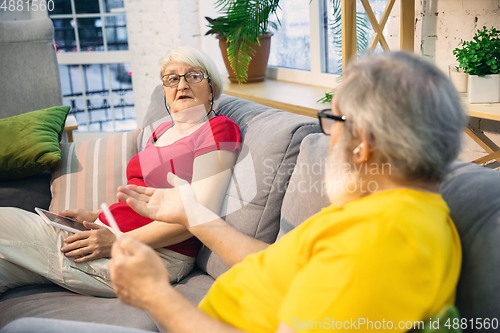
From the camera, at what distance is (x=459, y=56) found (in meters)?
1.59

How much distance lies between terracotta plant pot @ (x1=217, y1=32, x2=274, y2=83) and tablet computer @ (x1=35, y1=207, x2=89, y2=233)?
1.77 m

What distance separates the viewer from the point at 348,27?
1.76m

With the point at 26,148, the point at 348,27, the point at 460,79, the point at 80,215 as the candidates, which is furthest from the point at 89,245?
the point at 460,79

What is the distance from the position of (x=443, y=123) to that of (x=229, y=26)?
6.95ft

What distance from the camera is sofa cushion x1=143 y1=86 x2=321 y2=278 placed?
129 centimetres

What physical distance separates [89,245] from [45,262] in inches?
7.1

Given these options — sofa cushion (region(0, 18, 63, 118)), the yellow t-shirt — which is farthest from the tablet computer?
sofa cushion (region(0, 18, 63, 118))

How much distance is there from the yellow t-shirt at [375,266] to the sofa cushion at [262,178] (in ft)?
1.77

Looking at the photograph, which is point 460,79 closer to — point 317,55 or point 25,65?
point 317,55

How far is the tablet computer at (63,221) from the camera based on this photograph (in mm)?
1439

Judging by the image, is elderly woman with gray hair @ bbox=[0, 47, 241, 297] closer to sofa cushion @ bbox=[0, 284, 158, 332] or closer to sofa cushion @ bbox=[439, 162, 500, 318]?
sofa cushion @ bbox=[0, 284, 158, 332]

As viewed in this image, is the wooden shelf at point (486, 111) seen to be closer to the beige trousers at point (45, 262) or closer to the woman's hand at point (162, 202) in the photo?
the woman's hand at point (162, 202)

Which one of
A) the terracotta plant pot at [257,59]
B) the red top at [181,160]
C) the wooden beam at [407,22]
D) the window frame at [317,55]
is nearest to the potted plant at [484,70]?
the wooden beam at [407,22]

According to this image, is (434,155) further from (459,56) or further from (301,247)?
(459,56)
